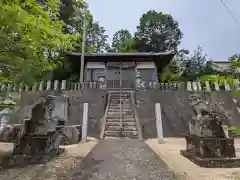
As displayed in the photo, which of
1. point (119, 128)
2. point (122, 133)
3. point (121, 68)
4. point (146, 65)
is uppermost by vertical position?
point (146, 65)

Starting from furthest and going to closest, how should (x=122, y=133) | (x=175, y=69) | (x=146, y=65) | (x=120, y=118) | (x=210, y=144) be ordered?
1. (x=175, y=69)
2. (x=146, y=65)
3. (x=120, y=118)
4. (x=122, y=133)
5. (x=210, y=144)

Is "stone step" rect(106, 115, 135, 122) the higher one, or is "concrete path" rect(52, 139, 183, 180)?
"stone step" rect(106, 115, 135, 122)

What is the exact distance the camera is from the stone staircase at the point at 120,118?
1143cm

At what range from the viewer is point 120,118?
41.5 feet

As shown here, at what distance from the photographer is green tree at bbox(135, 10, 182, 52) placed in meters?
30.0

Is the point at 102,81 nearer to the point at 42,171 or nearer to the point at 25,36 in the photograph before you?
the point at 25,36

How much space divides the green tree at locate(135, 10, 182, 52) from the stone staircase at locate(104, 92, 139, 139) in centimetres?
1578

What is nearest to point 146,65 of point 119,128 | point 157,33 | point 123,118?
point 123,118

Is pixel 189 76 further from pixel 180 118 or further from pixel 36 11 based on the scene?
pixel 36 11

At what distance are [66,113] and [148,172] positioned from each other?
380 inches

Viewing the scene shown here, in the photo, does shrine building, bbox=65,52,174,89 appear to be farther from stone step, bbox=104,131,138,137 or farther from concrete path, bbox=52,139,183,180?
concrete path, bbox=52,139,183,180

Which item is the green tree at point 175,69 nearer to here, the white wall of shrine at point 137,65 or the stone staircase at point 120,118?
the white wall of shrine at point 137,65

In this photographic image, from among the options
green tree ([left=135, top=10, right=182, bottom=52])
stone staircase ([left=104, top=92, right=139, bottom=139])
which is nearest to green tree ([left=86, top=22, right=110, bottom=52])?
green tree ([left=135, top=10, right=182, bottom=52])

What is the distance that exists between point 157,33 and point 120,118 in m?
21.1
